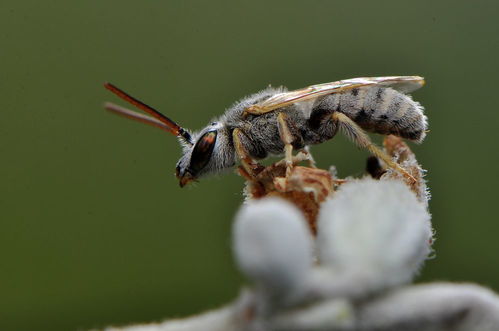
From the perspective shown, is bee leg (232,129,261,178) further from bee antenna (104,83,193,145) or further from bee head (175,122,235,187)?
bee antenna (104,83,193,145)

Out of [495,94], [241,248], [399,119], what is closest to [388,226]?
[241,248]

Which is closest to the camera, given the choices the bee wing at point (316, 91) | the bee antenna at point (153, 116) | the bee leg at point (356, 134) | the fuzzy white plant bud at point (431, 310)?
the fuzzy white plant bud at point (431, 310)

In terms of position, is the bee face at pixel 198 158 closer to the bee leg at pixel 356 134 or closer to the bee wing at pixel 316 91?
the bee wing at pixel 316 91

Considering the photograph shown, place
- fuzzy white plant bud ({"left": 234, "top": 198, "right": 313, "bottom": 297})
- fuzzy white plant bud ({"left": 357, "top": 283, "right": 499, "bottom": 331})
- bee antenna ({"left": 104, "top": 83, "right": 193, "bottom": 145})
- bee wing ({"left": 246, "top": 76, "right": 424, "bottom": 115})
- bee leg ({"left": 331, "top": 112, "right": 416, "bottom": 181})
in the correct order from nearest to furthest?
fuzzy white plant bud ({"left": 234, "top": 198, "right": 313, "bottom": 297})
fuzzy white plant bud ({"left": 357, "top": 283, "right": 499, "bottom": 331})
bee leg ({"left": 331, "top": 112, "right": 416, "bottom": 181})
bee antenna ({"left": 104, "top": 83, "right": 193, "bottom": 145})
bee wing ({"left": 246, "top": 76, "right": 424, "bottom": 115})

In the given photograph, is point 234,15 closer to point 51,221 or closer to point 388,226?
point 51,221

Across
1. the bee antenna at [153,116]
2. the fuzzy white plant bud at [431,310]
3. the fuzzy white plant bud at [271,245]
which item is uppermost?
the bee antenna at [153,116]

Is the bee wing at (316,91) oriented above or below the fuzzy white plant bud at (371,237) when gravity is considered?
above

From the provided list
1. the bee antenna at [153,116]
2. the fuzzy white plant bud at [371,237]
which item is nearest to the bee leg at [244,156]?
→ the bee antenna at [153,116]

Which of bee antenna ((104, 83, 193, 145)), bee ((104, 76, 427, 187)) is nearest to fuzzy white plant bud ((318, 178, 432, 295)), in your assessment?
bee antenna ((104, 83, 193, 145))

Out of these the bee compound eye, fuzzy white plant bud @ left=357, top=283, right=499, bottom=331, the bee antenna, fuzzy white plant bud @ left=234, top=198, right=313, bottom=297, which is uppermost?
the bee antenna
